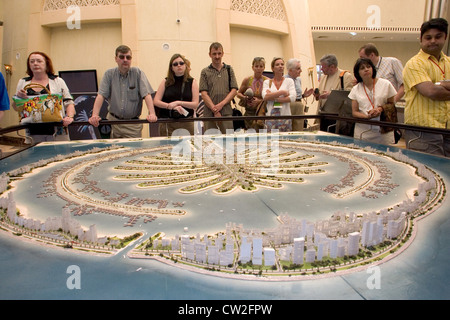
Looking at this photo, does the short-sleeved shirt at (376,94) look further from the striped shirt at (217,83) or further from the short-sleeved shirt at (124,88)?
the short-sleeved shirt at (124,88)

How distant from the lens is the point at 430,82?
4.22 metres

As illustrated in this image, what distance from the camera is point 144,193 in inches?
136

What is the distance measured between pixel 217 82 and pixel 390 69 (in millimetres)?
3035

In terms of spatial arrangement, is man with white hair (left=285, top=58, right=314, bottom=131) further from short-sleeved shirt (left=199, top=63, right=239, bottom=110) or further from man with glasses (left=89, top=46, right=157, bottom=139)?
man with glasses (left=89, top=46, right=157, bottom=139)

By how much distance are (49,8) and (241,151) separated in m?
10.8

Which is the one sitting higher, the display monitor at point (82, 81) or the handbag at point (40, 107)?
the display monitor at point (82, 81)

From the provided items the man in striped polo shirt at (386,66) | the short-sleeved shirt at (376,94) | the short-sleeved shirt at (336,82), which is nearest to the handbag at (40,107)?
the short-sleeved shirt at (376,94)

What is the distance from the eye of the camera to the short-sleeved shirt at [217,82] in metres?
6.92

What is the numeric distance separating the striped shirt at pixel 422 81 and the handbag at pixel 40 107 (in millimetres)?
4876

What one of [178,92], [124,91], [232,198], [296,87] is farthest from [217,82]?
[232,198]

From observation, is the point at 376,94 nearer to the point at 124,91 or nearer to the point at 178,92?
the point at 178,92

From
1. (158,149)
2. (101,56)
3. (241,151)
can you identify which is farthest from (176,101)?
(101,56)
